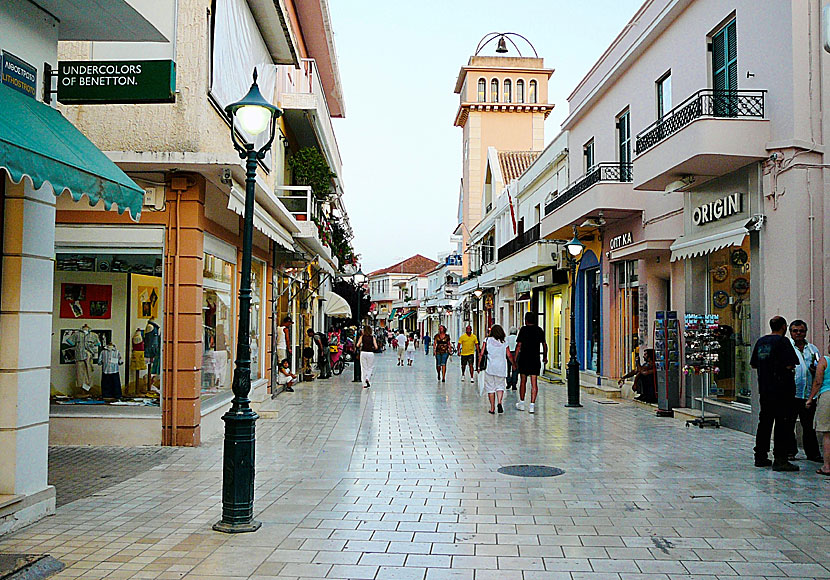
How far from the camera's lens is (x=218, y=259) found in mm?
12562

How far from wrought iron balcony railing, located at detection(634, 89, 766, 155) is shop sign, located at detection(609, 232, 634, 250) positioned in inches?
194

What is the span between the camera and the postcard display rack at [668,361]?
1490cm

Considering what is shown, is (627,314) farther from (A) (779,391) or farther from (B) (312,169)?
(A) (779,391)

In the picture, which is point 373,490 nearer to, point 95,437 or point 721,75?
point 95,437

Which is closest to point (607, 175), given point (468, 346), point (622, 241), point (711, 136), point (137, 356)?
point (622, 241)

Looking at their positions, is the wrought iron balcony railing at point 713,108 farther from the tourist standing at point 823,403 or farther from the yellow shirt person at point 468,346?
the yellow shirt person at point 468,346

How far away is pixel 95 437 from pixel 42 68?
18.0 ft

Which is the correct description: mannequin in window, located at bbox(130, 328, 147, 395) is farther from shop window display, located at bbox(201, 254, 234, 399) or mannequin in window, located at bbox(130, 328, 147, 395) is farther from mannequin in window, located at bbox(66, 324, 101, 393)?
shop window display, located at bbox(201, 254, 234, 399)

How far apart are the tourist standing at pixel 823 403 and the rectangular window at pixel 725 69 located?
16.0ft

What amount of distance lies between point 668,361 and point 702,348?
58.8 inches

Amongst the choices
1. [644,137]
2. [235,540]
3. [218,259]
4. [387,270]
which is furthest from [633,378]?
[387,270]

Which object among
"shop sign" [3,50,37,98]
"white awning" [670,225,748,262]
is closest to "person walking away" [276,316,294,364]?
"white awning" [670,225,748,262]

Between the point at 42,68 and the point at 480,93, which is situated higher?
the point at 480,93

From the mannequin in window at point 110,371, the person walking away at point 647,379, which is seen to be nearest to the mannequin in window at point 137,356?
the mannequin in window at point 110,371
